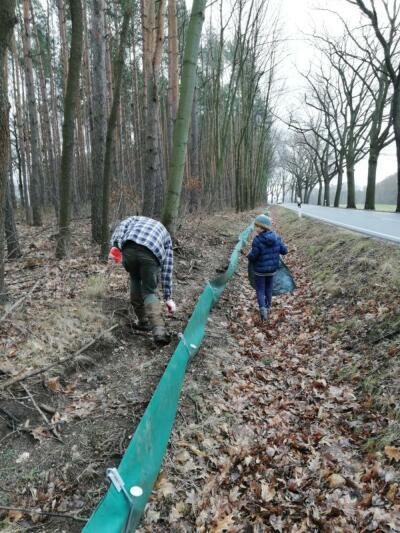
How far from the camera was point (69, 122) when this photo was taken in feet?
21.9

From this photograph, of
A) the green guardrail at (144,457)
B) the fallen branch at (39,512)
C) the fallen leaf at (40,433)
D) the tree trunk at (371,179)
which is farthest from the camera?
the tree trunk at (371,179)

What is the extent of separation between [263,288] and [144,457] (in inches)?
163

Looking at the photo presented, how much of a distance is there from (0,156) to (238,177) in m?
19.7

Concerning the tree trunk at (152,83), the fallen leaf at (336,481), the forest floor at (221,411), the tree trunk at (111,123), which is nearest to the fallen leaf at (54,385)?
the forest floor at (221,411)

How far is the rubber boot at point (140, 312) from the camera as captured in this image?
501cm

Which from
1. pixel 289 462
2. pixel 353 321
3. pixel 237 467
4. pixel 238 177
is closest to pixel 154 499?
pixel 237 467

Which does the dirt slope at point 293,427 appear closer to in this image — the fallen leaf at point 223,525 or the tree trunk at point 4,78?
the fallen leaf at point 223,525

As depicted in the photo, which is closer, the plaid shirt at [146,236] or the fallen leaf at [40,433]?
the fallen leaf at [40,433]

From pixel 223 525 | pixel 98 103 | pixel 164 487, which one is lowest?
pixel 223 525

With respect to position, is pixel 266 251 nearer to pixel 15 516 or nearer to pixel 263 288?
pixel 263 288

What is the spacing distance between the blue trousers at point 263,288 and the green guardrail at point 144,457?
2329mm

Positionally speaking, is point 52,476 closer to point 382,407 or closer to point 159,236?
point 159,236

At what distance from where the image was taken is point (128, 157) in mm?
21922

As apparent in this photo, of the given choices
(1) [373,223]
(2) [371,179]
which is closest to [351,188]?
(2) [371,179]
